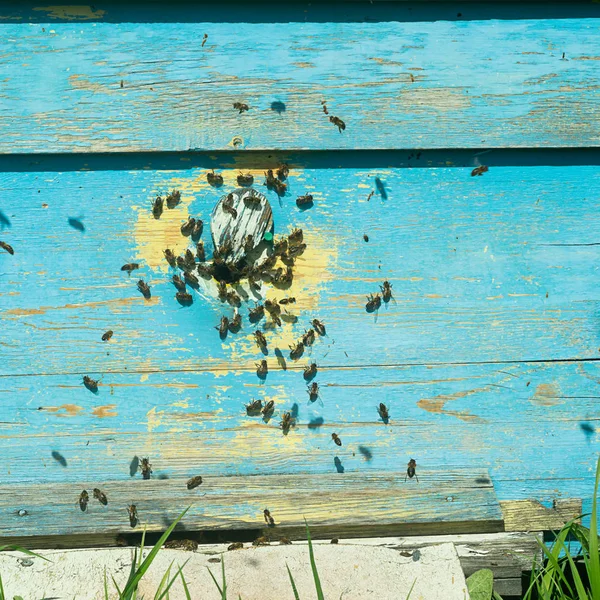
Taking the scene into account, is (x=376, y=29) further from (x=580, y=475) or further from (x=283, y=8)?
(x=580, y=475)

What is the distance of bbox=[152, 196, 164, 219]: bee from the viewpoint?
2.54m

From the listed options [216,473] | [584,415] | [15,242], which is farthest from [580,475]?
[15,242]

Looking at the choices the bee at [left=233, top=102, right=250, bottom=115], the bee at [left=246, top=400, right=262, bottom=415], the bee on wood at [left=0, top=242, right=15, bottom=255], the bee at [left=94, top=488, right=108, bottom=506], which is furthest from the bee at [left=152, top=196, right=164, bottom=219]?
the bee at [left=94, top=488, right=108, bottom=506]

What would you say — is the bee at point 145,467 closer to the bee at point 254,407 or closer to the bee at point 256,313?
the bee at point 254,407

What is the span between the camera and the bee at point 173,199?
8.36ft

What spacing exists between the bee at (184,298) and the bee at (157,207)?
321mm

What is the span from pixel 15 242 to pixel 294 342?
1182 mm

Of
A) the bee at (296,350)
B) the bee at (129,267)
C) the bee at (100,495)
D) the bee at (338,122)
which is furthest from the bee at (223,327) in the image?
the bee at (338,122)

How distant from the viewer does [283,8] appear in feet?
8.07

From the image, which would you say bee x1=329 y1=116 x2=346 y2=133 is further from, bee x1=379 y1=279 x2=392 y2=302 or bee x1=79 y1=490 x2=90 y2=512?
bee x1=79 y1=490 x2=90 y2=512

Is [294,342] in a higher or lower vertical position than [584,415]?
higher

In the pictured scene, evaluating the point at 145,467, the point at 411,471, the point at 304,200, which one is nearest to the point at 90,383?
the point at 145,467

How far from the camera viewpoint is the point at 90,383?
8.52ft

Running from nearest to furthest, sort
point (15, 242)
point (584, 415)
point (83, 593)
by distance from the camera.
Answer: point (83, 593), point (15, 242), point (584, 415)
